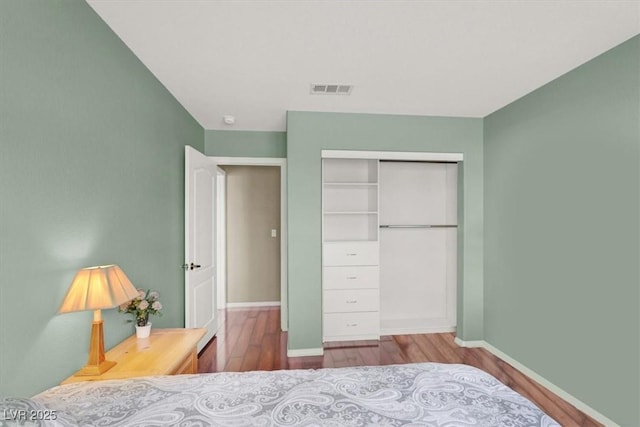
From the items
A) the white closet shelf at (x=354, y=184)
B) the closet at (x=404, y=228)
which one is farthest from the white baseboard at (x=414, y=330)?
the white closet shelf at (x=354, y=184)

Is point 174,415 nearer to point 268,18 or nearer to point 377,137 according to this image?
point 268,18

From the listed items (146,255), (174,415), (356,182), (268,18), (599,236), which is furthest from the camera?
(356,182)

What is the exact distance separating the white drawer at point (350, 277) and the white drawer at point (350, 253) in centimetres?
7

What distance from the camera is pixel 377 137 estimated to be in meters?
3.27

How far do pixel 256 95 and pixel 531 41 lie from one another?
2095 mm

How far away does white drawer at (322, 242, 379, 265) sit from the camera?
3262mm

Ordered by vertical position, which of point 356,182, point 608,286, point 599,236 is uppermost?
point 356,182

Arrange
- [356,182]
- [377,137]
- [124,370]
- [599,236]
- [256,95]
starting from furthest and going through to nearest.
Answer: [356,182]
[377,137]
[256,95]
[599,236]
[124,370]

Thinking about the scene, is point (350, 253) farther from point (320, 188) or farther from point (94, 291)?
point (94, 291)

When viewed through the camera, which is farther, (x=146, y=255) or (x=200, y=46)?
(x=146, y=255)

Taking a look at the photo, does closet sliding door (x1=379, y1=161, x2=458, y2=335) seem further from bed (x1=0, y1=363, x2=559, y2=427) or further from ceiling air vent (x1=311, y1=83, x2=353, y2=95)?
bed (x1=0, y1=363, x2=559, y2=427)

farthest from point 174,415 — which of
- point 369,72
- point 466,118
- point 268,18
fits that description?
point 466,118

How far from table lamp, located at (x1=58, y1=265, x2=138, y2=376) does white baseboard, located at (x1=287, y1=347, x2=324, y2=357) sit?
1826mm

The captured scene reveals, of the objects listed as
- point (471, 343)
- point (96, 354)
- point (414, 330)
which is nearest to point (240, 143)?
point (96, 354)
